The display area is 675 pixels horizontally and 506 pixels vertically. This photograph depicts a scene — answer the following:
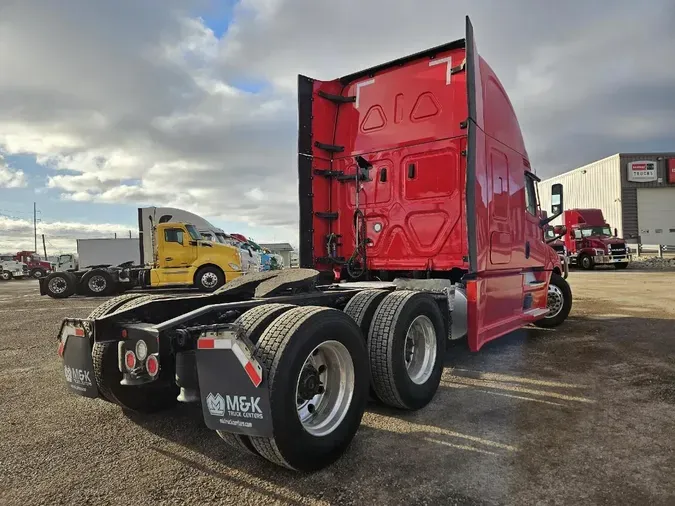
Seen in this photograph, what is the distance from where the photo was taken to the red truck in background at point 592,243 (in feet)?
82.1

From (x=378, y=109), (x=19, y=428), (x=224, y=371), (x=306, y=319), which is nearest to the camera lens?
(x=224, y=371)

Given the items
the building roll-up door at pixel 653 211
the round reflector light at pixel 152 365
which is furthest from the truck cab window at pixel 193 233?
the building roll-up door at pixel 653 211

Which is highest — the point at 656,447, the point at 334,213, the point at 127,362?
the point at 334,213

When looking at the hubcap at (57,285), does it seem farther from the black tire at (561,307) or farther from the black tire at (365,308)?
the black tire at (365,308)

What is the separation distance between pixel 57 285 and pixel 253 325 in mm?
16611

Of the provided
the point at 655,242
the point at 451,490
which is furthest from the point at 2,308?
the point at 655,242

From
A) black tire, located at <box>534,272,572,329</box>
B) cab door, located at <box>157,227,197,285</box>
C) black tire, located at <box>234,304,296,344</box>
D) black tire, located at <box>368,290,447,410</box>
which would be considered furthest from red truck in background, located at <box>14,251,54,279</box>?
black tire, located at <box>234,304,296,344</box>

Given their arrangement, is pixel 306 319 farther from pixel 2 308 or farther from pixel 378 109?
pixel 2 308

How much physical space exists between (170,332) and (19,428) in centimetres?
190

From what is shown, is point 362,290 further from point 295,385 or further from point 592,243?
point 592,243

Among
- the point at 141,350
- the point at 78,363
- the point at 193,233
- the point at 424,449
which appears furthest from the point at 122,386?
the point at 193,233

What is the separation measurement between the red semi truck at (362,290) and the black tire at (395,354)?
0.5 inches

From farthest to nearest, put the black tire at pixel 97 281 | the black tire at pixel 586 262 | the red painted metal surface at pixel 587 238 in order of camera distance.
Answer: the black tire at pixel 586 262 → the red painted metal surface at pixel 587 238 → the black tire at pixel 97 281

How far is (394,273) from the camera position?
20.5 ft
